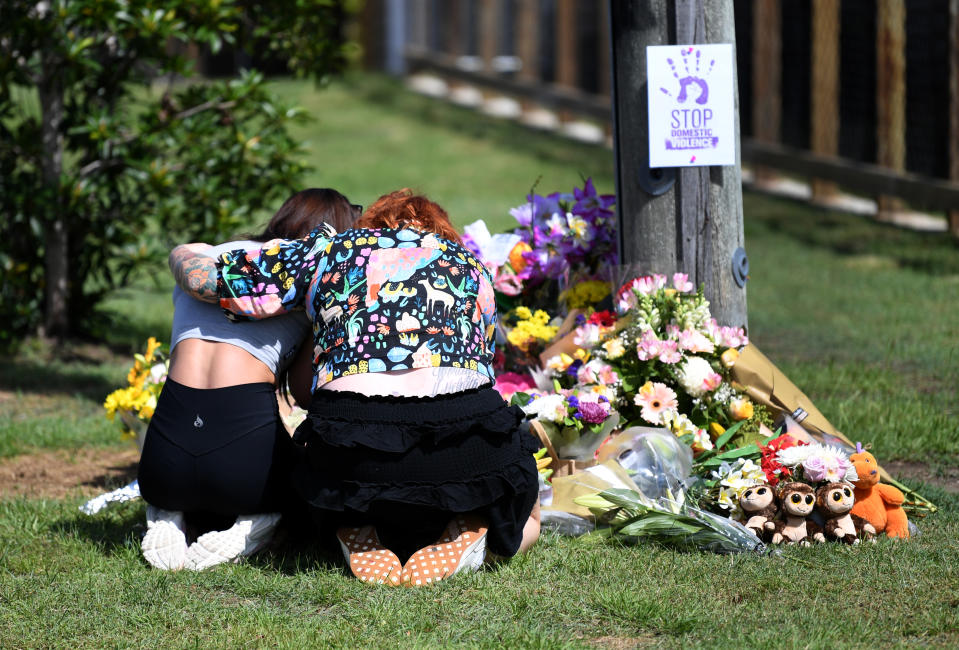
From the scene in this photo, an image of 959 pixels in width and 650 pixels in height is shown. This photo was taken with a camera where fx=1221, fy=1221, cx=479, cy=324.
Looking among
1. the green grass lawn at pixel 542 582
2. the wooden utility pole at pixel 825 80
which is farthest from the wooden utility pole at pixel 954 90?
the green grass lawn at pixel 542 582

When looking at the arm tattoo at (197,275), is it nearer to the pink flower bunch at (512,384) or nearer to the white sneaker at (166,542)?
the white sneaker at (166,542)

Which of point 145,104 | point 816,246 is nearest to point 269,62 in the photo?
point 145,104

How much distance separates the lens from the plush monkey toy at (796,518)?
3645 millimetres

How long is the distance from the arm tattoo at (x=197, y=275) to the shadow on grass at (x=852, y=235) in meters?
6.09

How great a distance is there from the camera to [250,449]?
3.61 metres

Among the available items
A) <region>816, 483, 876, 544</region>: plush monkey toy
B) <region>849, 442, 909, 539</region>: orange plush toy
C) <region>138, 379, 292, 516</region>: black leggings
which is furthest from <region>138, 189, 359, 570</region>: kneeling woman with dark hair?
<region>849, 442, 909, 539</region>: orange plush toy

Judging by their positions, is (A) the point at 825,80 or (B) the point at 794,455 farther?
(A) the point at 825,80

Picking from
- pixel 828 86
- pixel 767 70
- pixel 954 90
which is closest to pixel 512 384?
pixel 954 90

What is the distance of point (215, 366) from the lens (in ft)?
11.9

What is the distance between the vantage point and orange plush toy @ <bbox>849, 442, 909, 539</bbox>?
3.70 meters

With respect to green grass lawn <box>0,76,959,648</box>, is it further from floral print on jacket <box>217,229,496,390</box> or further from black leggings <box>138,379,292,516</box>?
floral print on jacket <box>217,229,496,390</box>

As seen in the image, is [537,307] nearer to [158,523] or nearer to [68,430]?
[158,523]

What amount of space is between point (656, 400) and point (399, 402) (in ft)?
3.75

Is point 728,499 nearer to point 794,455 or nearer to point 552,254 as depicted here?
point 794,455
